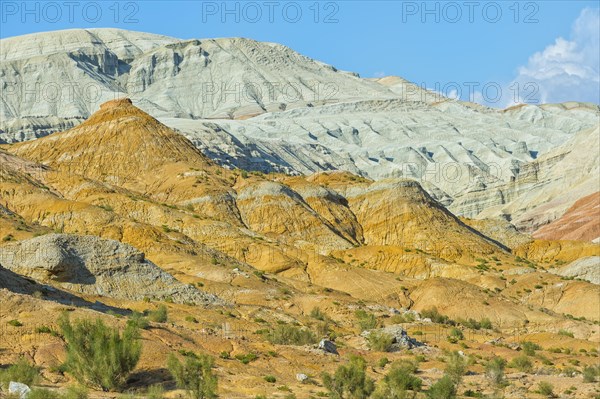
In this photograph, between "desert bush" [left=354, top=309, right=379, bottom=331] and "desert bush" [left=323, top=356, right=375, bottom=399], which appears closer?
"desert bush" [left=323, top=356, right=375, bottom=399]

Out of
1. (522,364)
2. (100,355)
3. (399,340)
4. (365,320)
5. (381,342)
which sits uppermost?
(365,320)

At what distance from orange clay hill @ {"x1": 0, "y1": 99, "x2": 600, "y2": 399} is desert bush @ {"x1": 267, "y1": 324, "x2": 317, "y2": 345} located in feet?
0.32

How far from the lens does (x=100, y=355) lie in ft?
105

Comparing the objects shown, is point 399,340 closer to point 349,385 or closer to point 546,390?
point 546,390

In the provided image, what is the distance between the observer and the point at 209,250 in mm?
75312

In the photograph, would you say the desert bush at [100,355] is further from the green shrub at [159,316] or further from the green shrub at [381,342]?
the green shrub at [381,342]

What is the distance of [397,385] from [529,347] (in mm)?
21301

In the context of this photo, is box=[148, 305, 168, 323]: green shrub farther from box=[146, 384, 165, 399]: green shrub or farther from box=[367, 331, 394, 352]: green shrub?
box=[146, 384, 165, 399]: green shrub

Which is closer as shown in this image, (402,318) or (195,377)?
(195,377)

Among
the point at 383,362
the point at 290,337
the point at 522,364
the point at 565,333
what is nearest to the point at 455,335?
the point at 565,333

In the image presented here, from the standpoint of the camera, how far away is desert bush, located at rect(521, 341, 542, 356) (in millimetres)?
52822

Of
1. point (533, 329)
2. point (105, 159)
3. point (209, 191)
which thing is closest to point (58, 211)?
point (209, 191)

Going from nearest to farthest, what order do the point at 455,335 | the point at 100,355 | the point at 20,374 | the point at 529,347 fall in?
1. the point at 20,374
2. the point at 100,355
3. the point at 529,347
4. the point at 455,335

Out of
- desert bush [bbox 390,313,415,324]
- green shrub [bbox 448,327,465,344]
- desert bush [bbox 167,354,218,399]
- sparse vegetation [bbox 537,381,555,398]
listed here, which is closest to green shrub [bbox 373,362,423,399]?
sparse vegetation [bbox 537,381,555,398]
